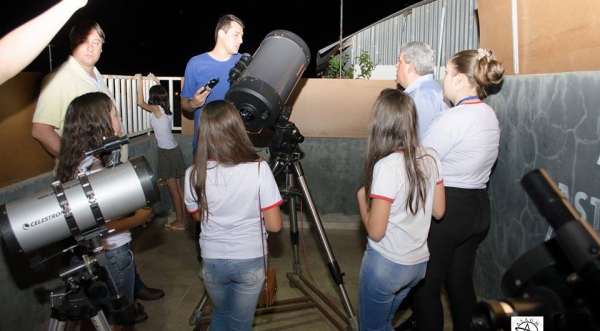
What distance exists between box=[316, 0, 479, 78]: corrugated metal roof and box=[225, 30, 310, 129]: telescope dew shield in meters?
3.29

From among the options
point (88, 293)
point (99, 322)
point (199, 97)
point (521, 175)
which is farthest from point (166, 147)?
point (521, 175)

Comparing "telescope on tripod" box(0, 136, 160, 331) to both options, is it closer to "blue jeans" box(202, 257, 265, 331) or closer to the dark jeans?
"blue jeans" box(202, 257, 265, 331)

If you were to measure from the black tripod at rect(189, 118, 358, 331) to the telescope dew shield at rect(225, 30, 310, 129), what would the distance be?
0.15 meters

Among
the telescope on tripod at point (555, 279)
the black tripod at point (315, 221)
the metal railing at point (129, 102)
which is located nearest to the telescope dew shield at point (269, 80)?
the black tripod at point (315, 221)

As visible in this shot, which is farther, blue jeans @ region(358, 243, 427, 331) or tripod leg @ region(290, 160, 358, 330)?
tripod leg @ region(290, 160, 358, 330)

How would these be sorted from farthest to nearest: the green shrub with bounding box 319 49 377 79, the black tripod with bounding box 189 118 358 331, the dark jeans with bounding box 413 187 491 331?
1. the green shrub with bounding box 319 49 377 79
2. the black tripod with bounding box 189 118 358 331
3. the dark jeans with bounding box 413 187 491 331

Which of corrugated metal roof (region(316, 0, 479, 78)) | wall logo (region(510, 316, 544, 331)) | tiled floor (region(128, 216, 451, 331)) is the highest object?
corrugated metal roof (region(316, 0, 479, 78))

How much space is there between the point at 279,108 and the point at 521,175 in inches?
55.3

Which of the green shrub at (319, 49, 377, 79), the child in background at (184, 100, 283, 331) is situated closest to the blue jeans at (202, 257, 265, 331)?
the child in background at (184, 100, 283, 331)

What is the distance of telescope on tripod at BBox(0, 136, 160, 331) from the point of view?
133 centimetres

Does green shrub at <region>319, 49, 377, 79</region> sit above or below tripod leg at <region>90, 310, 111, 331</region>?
above

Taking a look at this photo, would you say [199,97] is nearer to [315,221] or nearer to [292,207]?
[292,207]

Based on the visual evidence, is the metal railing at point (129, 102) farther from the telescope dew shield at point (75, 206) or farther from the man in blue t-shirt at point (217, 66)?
the telescope dew shield at point (75, 206)

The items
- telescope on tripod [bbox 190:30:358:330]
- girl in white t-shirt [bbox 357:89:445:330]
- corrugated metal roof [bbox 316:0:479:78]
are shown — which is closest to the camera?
girl in white t-shirt [bbox 357:89:445:330]
